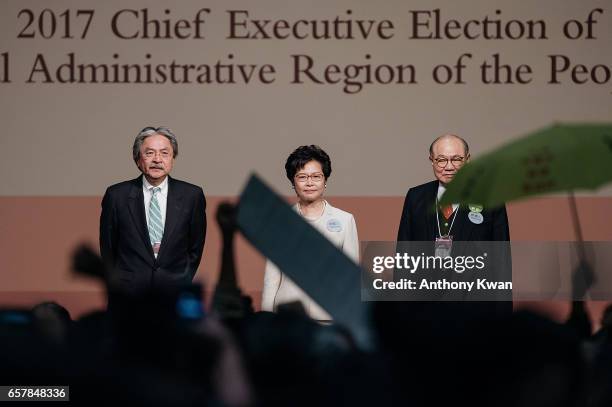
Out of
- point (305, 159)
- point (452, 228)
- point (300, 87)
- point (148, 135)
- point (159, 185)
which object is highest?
point (300, 87)

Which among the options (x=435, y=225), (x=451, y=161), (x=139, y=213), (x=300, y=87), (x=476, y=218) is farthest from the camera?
(x=300, y=87)

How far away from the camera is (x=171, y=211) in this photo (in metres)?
5.88

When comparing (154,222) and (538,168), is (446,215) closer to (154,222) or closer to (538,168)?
(154,222)

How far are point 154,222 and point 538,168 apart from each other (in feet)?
13.4

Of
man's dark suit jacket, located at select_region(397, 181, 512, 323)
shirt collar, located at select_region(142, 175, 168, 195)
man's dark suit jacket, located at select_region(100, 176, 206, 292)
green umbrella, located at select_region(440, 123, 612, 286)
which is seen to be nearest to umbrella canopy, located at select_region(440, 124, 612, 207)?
green umbrella, located at select_region(440, 123, 612, 286)

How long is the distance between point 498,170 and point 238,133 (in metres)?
6.27

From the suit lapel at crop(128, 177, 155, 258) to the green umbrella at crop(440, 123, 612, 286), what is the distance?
3.62 meters

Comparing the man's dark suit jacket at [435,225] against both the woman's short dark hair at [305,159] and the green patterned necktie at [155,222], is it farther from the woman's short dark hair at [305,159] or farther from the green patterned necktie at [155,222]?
the green patterned necktie at [155,222]

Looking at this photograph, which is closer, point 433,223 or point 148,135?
point 433,223

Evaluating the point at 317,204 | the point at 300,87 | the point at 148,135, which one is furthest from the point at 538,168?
the point at 300,87

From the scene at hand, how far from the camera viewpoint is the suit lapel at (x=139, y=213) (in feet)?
19.1

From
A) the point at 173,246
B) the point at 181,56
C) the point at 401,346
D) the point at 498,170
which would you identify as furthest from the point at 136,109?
the point at 401,346

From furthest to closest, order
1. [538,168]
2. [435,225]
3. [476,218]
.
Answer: [435,225], [476,218], [538,168]

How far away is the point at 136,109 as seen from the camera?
26.8ft
